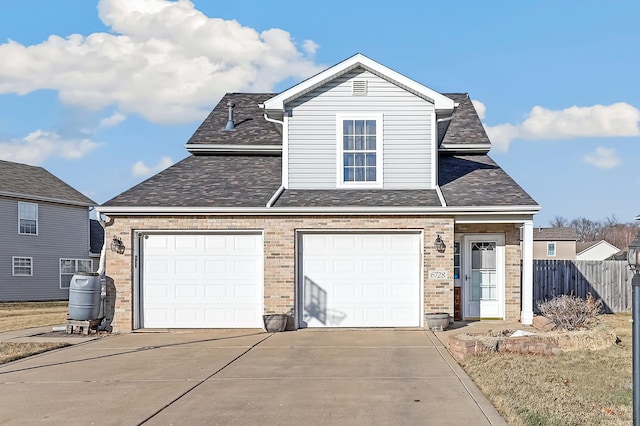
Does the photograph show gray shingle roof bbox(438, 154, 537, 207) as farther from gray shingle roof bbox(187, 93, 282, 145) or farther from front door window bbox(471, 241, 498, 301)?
gray shingle roof bbox(187, 93, 282, 145)

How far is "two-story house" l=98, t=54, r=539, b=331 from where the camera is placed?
15.7 meters

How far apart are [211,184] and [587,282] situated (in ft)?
42.0

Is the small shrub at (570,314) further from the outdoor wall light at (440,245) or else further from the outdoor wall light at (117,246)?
the outdoor wall light at (117,246)

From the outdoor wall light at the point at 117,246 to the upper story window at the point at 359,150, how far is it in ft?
18.2

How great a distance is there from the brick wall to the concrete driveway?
1577 mm

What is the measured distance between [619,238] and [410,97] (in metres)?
88.9

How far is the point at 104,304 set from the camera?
52.0ft

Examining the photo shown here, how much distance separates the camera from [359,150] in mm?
17000

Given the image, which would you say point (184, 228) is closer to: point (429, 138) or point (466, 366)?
point (429, 138)

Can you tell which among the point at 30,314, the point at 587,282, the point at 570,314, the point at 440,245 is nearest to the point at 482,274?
the point at 440,245

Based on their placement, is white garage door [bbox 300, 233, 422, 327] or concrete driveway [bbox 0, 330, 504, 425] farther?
white garage door [bbox 300, 233, 422, 327]

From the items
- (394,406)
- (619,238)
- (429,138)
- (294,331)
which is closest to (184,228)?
(294,331)

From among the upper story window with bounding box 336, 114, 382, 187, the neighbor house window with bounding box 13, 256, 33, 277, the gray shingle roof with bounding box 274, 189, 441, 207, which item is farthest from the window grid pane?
the neighbor house window with bounding box 13, 256, 33, 277

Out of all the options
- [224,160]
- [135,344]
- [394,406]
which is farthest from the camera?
[224,160]
